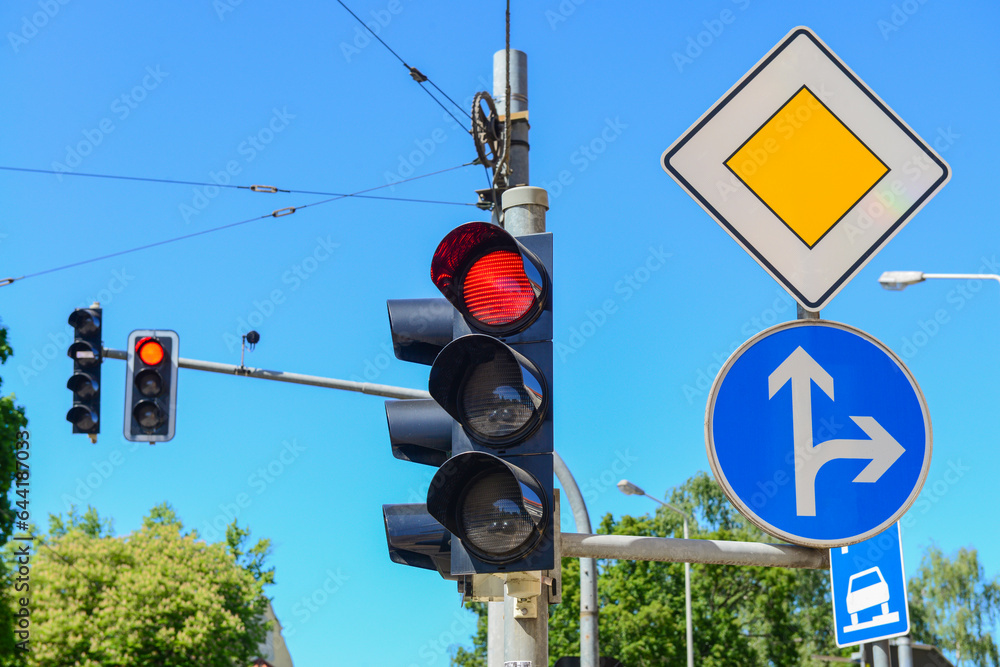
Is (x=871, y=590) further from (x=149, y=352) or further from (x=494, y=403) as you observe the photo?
(x=149, y=352)

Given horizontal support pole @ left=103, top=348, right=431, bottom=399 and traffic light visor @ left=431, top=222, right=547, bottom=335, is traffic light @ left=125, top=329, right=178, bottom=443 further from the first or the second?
traffic light visor @ left=431, top=222, right=547, bottom=335

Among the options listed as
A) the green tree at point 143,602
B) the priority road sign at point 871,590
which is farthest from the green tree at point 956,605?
the priority road sign at point 871,590

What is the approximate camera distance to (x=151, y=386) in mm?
9648

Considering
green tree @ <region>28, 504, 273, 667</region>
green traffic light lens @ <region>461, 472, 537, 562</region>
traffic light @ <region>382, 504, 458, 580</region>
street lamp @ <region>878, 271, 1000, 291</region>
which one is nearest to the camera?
green traffic light lens @ <region>461, 472, 537, 562</region>

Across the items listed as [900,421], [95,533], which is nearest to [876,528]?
[900,421]

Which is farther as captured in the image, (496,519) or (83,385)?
(83,385)

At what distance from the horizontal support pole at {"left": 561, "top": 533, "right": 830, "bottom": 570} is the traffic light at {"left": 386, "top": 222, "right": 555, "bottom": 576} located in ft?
0.49

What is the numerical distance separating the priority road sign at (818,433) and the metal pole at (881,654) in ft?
11.3

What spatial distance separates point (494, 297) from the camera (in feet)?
10.2

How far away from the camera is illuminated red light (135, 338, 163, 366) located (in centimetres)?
975

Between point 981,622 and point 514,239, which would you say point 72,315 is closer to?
point 514,239

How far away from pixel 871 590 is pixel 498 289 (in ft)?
12.6

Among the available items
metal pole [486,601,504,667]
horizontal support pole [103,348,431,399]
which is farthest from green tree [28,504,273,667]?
metal pole [486,601,504,667]

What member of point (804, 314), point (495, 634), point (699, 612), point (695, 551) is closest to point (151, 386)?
point (495, 634)
